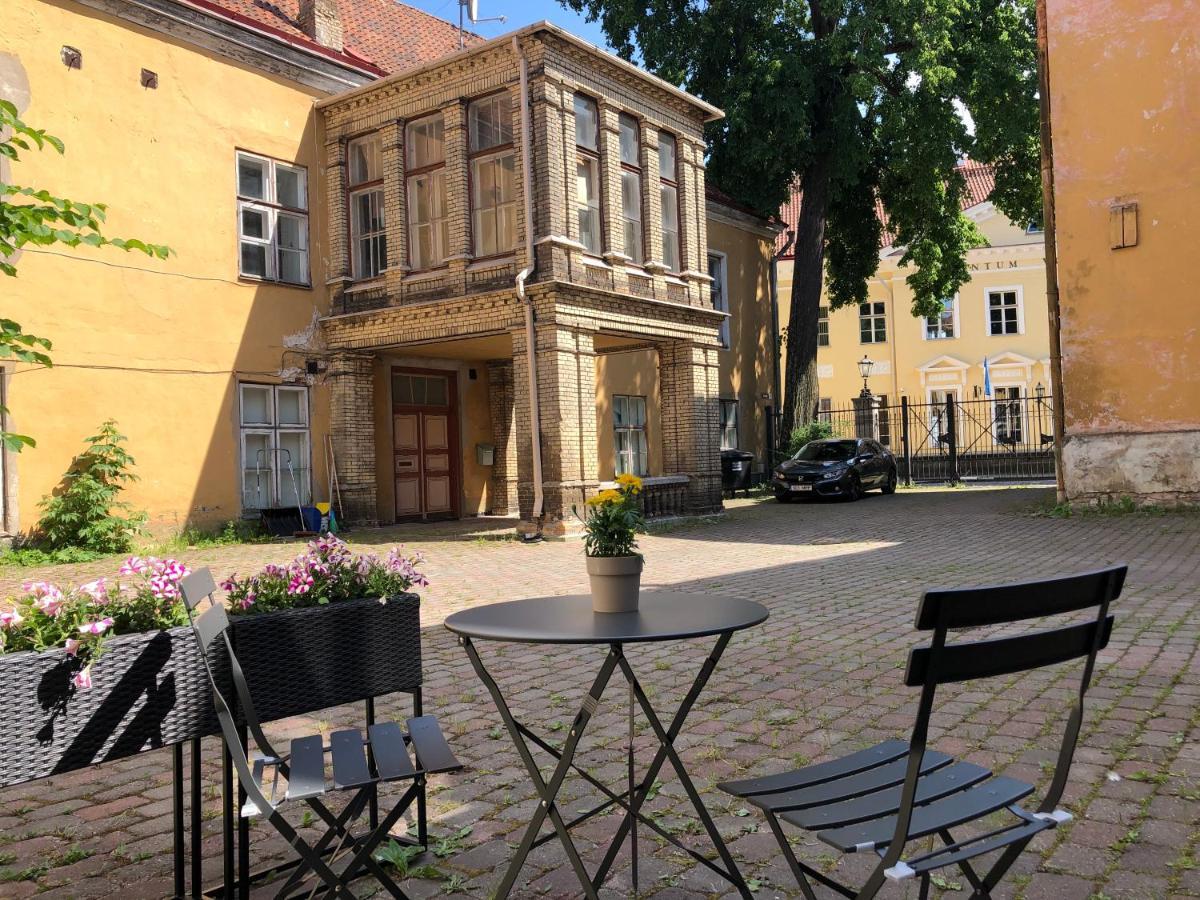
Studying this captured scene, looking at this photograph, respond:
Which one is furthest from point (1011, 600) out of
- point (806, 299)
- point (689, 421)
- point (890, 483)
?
point (806, 299)

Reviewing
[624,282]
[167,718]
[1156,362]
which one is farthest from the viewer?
[624,282]

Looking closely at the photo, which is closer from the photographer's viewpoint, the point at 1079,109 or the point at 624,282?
the point at 1079,109

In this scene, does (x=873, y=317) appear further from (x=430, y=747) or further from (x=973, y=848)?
(x=973, y=848)

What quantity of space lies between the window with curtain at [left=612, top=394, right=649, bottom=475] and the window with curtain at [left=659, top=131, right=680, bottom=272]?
13.7 feet

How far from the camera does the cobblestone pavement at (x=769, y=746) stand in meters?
3.12

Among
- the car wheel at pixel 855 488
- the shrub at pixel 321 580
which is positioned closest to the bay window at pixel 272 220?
the car wheel at pixel 855 488

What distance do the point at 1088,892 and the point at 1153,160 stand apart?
47.4 ft

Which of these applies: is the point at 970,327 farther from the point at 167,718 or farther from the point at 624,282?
the point at 167,718

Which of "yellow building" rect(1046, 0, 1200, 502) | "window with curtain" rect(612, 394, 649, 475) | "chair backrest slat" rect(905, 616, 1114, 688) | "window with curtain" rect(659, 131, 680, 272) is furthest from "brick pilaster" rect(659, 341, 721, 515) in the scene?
"chair backrest slat" rect(905, 616, 1114, 688)

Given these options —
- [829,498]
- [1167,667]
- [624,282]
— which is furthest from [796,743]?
[829,498]

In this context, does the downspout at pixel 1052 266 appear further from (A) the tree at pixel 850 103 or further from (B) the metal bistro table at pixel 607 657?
(B) the metal bistro table at pixel 607 657

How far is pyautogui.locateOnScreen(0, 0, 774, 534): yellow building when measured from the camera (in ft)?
42.9

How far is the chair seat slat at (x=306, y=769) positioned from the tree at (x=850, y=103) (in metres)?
20.7

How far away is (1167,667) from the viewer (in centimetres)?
551
